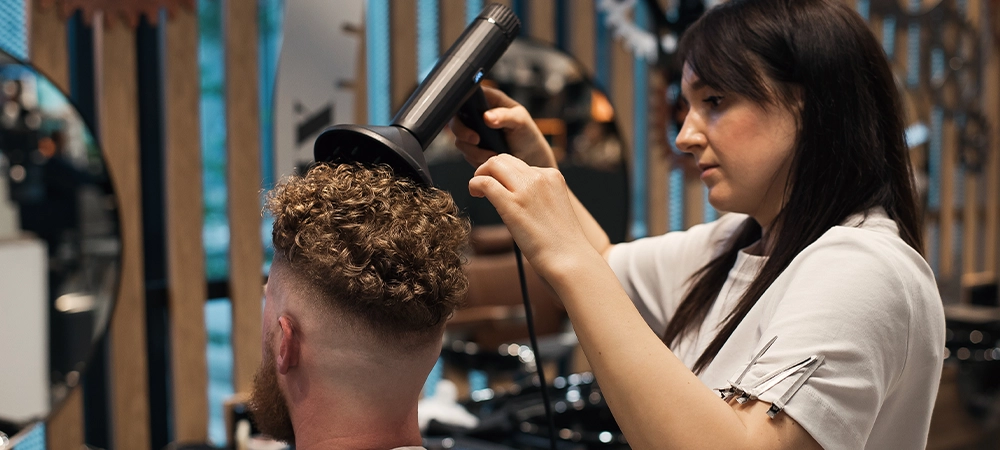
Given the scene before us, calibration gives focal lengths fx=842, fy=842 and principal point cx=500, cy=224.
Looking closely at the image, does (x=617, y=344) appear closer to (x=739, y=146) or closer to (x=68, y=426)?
(x=739, y=146)

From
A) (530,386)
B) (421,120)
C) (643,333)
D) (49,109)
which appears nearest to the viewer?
(643,333)

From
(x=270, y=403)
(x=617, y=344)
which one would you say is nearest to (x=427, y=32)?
(x=270, y=403)

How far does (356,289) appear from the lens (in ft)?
3.11

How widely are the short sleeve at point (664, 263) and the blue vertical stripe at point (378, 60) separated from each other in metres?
1.31

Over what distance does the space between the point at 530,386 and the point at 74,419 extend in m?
1.13

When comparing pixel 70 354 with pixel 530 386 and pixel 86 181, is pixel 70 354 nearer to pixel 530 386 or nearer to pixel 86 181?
pixel 86 181

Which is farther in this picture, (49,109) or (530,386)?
(530,386)

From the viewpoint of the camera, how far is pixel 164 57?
2129 mm

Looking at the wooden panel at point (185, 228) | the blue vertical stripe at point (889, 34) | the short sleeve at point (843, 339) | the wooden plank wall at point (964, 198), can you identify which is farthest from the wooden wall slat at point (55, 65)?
the wooden plank wall at point (964, 198)

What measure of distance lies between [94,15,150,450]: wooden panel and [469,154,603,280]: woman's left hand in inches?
55.3

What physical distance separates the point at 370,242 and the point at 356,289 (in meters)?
0.06

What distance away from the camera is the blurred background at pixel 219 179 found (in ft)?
6.20

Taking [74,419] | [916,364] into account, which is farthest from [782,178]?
[74,419]

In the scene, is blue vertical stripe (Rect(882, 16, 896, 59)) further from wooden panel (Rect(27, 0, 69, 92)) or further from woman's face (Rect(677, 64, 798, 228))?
wooden panel (Rect(27, 0, 69, 92))
